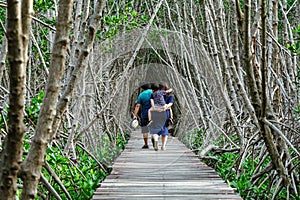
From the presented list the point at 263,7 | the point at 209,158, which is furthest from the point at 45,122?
the point at 209,158

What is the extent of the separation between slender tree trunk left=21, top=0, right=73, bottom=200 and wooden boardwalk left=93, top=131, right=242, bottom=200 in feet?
6.61

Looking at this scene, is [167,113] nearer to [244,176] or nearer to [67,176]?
[244,176]

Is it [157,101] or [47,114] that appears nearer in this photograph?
[47,114]

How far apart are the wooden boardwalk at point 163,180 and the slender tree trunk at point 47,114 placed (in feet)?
6.61

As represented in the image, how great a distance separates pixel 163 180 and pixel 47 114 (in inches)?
118

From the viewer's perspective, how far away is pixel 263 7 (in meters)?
2.90

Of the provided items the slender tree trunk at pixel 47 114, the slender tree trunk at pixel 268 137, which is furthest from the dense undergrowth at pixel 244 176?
the slender tree trunk at pixel 47 114

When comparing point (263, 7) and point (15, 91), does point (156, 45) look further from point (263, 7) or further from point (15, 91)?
point (15, 91)

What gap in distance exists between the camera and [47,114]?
4.78 feet

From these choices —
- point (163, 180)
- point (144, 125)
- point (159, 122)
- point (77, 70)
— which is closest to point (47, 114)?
point (77, 70)

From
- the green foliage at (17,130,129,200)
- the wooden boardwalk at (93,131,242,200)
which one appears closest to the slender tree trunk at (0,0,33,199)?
the green foliage at (17,130,129,200)

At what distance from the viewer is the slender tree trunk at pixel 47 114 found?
1.44m

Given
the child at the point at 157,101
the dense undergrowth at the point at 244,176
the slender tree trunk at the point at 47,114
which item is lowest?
the dense undergrowth at the point at 244,176

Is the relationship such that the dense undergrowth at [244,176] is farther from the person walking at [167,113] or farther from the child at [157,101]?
the child at [157,101]
